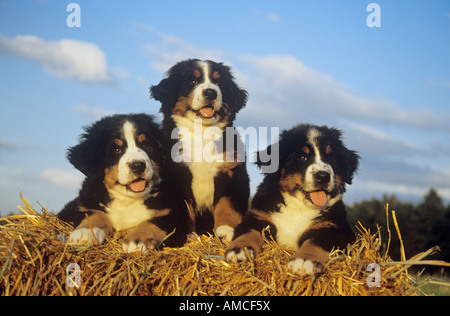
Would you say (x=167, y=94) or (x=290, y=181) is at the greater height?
(x=167, y=94)

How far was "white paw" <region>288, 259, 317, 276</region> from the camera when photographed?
3400 mm

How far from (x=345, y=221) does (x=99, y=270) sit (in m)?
2.28

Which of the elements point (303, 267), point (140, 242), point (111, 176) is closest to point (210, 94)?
point (111, 176)

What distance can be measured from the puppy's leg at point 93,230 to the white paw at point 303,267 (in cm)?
165

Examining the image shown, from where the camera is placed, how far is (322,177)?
407 cm

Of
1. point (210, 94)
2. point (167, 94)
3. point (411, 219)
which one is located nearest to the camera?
point (210, 94)

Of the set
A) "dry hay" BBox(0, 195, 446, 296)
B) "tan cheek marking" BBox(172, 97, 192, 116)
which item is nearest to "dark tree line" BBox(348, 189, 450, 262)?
"tan cheek marking" BBox(172, 97, 192, 116)

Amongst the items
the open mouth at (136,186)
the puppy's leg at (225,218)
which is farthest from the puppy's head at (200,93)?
the open mouth at (136,186)

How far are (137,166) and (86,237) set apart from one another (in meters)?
0.73

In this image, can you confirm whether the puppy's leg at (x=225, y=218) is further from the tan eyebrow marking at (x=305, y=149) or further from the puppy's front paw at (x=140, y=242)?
the tan eyebrow marking at (x=305, y=149)

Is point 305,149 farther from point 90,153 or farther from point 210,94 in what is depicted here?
point 90,153

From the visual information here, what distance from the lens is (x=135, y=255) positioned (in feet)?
11.9

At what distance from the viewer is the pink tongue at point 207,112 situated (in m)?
4.77
